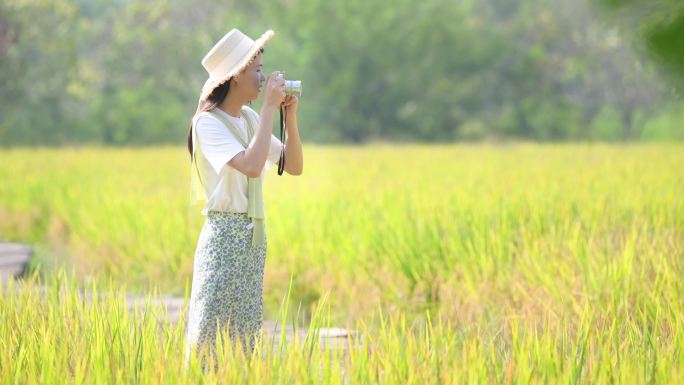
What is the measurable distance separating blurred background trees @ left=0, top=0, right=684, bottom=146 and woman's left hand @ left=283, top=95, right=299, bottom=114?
1014 inches

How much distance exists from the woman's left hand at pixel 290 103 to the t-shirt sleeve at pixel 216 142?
159 millimetres

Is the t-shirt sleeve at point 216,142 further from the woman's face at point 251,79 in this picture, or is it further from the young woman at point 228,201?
the woman's face at point 251,79

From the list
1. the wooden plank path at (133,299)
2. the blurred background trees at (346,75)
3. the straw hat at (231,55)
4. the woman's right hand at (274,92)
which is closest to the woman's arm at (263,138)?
the woman's right hand at (274,92)

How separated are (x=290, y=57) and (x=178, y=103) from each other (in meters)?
3.47

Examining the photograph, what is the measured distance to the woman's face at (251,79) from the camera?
319cm

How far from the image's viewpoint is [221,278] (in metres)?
3.17

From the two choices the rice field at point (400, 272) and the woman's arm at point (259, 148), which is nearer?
the rice field at point (400, 272)

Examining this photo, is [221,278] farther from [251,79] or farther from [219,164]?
[251,79]

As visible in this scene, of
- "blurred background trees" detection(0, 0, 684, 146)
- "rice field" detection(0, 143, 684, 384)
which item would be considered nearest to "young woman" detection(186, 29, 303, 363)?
"rice field" detection(0, 143, 684, 384)

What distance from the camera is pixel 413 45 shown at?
1259 inches

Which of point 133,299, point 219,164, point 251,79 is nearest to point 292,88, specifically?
point 251,79

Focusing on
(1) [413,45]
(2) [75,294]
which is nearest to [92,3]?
(1) [413,45]

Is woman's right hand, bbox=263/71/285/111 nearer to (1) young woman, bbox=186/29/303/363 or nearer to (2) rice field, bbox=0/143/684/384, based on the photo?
(1) young woman, bbox=186/29/303/363

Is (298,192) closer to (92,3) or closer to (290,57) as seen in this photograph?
(290,57)
